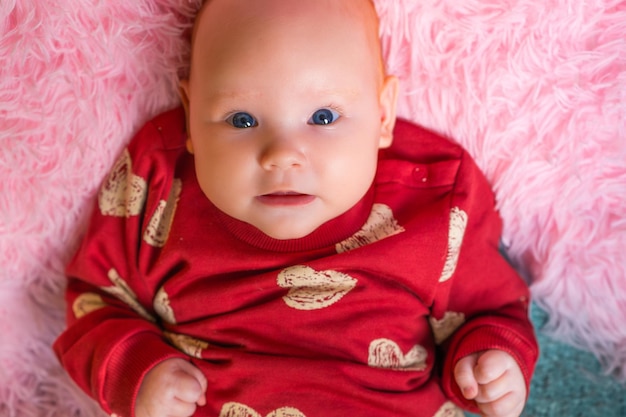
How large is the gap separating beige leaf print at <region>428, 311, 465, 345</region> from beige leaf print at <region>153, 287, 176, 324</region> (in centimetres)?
45

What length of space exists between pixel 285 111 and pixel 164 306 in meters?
0.42

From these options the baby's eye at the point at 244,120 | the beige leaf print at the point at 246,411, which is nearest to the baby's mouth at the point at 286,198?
the baby's eye at the point at 244,120

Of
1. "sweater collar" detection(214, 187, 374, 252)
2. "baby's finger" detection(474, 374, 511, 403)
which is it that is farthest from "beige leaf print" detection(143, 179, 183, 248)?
"baby's finger" detection(474, 374, 511, 403)

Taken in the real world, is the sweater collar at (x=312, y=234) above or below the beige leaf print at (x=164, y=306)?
above

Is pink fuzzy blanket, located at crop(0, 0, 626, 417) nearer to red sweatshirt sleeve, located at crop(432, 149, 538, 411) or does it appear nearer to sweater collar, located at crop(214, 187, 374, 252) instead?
red sweatshirt sleeve, located at crop(432, 149, 538, 411)

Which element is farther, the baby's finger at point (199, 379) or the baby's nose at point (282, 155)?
the baby's finger at point (199, 379)

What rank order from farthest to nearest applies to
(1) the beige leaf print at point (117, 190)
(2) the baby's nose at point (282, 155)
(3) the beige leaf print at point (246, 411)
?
(1) the beige leaf print at point (117, 190) → (3) the beige leaf print at point (246, 411) → (2) the baby's nose at point (282, 155)

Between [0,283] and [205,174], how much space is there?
0.49 m

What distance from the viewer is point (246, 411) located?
110 centimetres

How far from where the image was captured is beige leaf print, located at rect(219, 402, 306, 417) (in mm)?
1087

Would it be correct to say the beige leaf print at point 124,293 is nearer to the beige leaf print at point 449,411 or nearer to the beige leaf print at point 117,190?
the beige leaf print at point 117,190

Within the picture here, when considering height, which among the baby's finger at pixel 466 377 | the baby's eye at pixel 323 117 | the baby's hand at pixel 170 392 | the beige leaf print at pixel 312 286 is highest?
the baby's eye at pixel 323 117

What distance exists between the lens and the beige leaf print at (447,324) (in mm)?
1199

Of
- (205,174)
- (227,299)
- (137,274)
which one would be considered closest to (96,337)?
(137,274)
